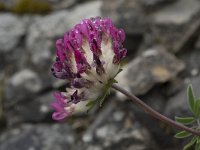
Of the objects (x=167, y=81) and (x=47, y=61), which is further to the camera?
(x=47, y=61)

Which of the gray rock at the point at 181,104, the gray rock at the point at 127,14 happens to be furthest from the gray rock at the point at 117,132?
the gray rock at the point at 127,14

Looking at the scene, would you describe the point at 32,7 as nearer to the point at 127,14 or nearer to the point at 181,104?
the point at 127,14

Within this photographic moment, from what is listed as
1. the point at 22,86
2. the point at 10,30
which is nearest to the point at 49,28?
Result: the point at 10,30

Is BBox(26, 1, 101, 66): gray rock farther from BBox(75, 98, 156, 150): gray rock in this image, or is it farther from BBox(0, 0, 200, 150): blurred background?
BBox(75, 98, 156, 150): gray rock

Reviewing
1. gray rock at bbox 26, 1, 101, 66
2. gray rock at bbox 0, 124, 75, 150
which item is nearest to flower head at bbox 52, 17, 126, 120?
gray rock at bbox 0, 124, 75, 150

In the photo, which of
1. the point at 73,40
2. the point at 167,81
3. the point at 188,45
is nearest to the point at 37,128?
the point at 167,81

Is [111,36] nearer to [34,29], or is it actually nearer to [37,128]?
[37,128]

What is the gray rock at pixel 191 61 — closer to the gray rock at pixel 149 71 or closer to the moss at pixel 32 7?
the gray rock at pixel 149 71
